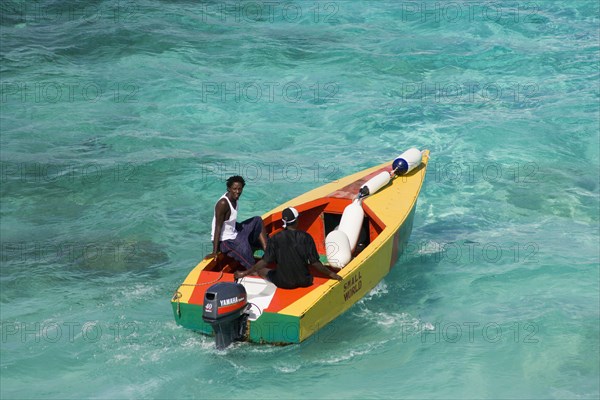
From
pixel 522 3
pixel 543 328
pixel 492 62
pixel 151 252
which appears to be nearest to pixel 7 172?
pixel 151 252

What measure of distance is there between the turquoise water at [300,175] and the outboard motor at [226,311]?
338mm

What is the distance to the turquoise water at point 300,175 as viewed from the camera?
9766mm

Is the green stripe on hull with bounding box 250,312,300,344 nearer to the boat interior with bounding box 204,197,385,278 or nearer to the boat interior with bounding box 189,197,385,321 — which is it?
the boat interior with bounding box 189,197,385,321

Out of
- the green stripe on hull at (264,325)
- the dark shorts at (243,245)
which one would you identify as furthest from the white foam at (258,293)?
the dark shorts at (243,245)

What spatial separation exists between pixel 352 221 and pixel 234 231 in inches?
68.8

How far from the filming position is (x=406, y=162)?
1238cm

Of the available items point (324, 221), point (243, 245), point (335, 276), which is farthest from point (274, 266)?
point (324, 221)

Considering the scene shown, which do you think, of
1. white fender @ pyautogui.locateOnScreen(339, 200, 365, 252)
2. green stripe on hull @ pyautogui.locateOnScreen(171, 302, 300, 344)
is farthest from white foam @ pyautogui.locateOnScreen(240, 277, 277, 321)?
white fender @ pyautogui.locateOnScreen(339, 200, 365, 252)

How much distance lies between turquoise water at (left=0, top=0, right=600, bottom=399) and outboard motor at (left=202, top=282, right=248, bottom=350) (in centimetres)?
34

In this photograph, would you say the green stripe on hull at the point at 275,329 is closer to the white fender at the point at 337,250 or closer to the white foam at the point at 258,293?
the white foam at the point at 258,293

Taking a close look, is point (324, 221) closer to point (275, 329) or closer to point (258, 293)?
point (258, 293)

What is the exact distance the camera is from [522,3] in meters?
25.5

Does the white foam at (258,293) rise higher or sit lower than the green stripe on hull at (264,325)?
higher

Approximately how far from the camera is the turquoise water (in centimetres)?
977
